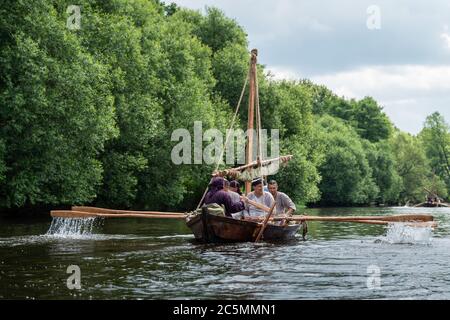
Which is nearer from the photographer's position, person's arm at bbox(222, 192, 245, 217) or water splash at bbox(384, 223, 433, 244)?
person's arm at bbox(222, 192, 245, 217)

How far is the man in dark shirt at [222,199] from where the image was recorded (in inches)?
901

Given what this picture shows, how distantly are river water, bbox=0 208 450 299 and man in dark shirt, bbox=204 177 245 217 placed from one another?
1.34 m

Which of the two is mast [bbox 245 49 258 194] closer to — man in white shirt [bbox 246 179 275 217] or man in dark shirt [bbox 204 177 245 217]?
man in white shirt [bbox 246 179 275 217]

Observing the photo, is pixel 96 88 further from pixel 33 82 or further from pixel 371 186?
pixel 371 186

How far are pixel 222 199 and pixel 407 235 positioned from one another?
685 cm

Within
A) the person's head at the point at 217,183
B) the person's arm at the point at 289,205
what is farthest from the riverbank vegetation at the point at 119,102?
the person's arm at the point at 289,205

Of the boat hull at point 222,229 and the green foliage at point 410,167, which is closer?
the boat hull at point 222,229

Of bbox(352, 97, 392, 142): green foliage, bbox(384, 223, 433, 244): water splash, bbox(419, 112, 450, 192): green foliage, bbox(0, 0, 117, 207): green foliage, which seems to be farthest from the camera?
bbox(419, 112, 450, 192): green foliage

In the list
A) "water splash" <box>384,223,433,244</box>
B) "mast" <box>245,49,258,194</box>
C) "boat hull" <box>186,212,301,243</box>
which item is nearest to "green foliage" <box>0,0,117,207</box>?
"mast" <box>245,49,258,194</box>

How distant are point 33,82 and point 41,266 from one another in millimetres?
16839

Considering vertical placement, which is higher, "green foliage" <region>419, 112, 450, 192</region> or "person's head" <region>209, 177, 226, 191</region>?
"green foliage" <region>419, 112, 450, 192</region>

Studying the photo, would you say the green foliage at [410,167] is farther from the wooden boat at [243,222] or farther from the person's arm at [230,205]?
the person's arm at [230,205]

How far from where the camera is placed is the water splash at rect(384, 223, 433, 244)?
956 inches

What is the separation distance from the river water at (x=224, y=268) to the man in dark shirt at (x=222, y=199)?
134 cm
